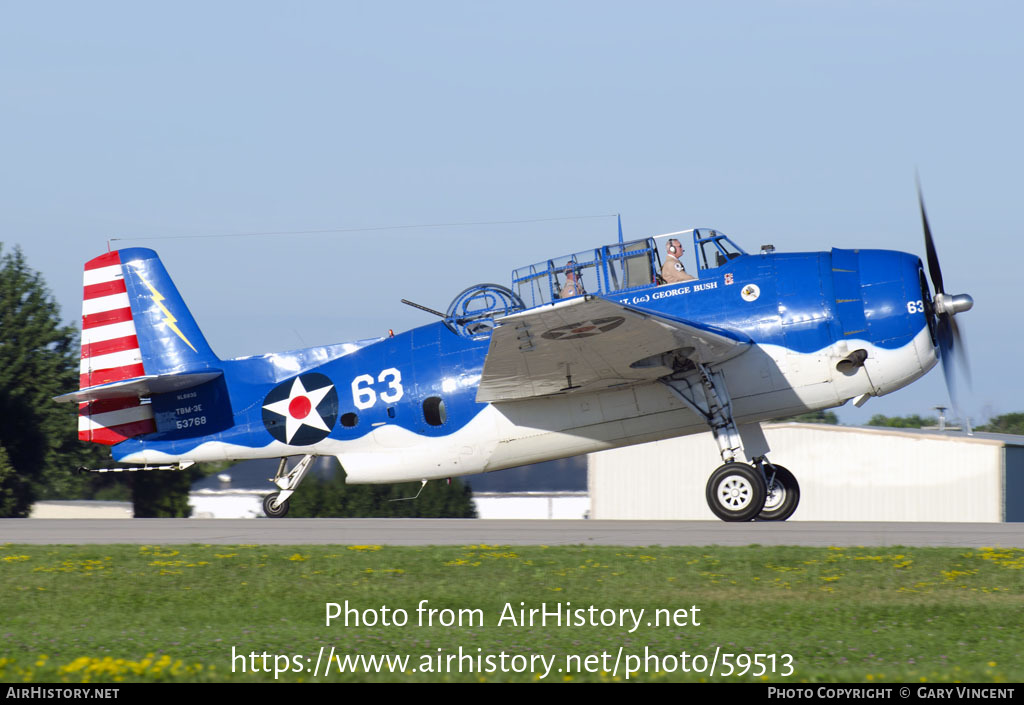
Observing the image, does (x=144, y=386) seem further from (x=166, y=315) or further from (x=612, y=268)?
(x=612, y=268)

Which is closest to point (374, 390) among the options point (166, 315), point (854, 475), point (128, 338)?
point (166, 315)

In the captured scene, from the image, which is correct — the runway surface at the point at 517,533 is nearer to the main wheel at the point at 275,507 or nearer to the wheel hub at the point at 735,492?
the wheel hub at the point at 735,492

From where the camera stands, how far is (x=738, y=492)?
14969mm

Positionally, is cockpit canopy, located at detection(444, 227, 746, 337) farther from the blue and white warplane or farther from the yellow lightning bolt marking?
the yellow lightning bolt marking

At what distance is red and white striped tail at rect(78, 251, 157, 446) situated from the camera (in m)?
18.3

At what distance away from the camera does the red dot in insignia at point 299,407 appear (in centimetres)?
1730

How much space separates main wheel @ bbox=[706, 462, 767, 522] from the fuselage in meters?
0.89

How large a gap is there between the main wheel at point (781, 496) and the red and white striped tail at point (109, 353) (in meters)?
10.1

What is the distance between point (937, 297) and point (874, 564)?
6.36 metres

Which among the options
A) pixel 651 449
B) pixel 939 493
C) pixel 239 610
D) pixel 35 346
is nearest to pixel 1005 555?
pixel 239 610

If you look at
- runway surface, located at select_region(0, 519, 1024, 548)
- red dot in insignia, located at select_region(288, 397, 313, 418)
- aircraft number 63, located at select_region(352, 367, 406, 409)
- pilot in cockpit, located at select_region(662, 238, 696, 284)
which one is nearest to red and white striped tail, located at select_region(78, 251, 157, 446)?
runway surface, located at select_region(0, 519, 1024, 548)

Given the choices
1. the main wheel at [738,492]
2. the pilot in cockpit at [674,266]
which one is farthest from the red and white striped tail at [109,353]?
the main wheel at [738,492]

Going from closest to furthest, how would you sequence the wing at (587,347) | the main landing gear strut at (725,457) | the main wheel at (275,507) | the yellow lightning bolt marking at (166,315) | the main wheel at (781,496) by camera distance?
the wing at (587,347) → the main landing gear strut at (725,457) → the main wheel at (781,496) → the yellow lightning bolt marking at (166,315) → the main wheel at (275,507)
